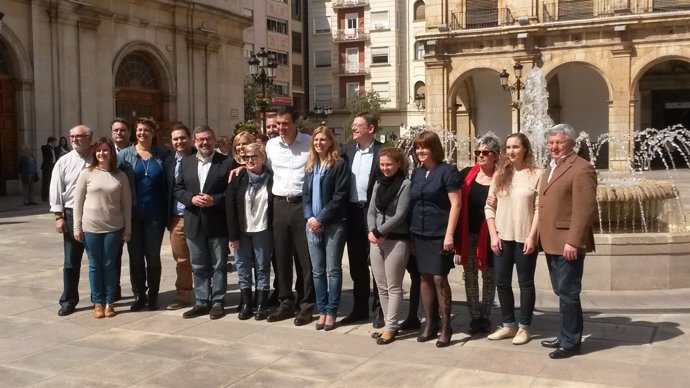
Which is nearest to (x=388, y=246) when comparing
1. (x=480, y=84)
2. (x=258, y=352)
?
(x=258, y=352)

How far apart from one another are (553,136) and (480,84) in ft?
106

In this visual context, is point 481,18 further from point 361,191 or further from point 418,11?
point 361,191

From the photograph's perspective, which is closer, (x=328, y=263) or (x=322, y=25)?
(x=328, y=263)

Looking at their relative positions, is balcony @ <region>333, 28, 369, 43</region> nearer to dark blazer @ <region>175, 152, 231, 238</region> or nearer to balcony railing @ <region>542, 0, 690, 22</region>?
balcony railing @ <region>542, 0, 690, 22</region>

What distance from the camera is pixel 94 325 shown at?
7.00 m

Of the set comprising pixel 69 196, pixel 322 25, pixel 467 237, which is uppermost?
pixel 322 25

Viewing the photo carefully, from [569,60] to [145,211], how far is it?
2746 centimetres

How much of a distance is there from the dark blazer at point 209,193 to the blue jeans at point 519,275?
106 inches

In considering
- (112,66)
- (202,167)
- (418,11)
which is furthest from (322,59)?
(202,167)

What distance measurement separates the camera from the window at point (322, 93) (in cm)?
5962

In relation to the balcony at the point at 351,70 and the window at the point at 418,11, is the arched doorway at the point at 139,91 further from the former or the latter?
the window at the point at 418,11

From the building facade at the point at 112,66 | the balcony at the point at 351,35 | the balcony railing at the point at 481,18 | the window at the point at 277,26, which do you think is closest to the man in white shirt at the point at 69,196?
the building facade at the point at 112,66

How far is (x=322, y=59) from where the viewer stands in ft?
195

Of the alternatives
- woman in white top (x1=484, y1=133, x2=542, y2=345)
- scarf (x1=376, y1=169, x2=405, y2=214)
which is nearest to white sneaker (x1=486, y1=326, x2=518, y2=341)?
woman in white top (x1=484, y1=133, x2=542, y2=345)
